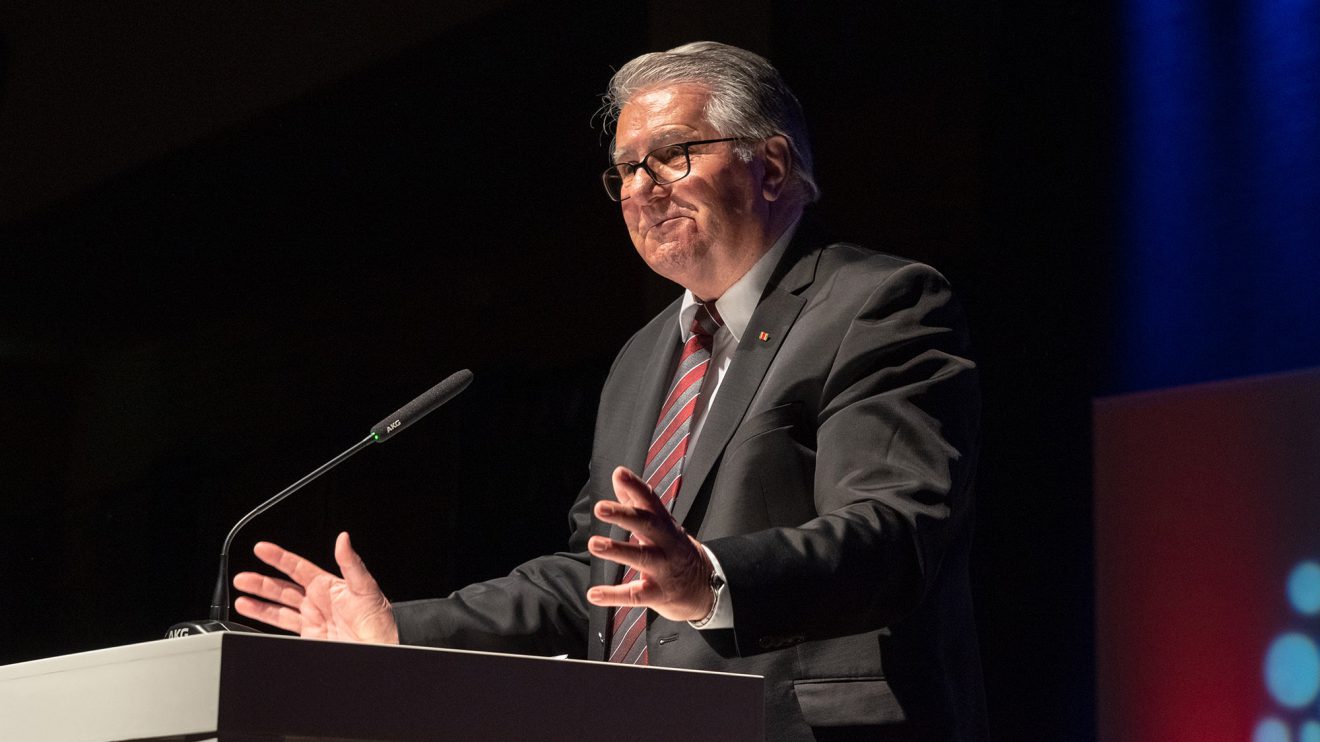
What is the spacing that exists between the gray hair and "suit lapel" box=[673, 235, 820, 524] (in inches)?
9.4

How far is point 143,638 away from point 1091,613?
7.70 ft

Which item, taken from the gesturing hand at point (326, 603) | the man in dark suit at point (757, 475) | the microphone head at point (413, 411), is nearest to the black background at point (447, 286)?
the man in dark suit at point (757, 475)

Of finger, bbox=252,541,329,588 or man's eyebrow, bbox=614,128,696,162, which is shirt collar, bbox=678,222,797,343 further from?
finger, bbox=252,541,329,588

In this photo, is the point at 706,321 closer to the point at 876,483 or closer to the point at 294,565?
the point at 876,483

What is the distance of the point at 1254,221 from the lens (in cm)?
308

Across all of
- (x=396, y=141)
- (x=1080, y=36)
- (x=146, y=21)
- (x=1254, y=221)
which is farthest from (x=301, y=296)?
(x=1254, y=221)

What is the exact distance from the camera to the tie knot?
2.25 m

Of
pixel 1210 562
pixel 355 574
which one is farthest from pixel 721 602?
pixel 1210 562

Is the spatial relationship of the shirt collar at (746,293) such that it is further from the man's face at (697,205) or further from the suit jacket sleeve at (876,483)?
the suit jacket sleeve at (876,483)

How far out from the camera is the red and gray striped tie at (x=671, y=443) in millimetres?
1953

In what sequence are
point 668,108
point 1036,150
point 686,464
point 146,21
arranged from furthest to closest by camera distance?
point 146,21 → point 1036,150 → point 668,108 → point 686,464

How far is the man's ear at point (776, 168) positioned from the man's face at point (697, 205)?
0.08ft

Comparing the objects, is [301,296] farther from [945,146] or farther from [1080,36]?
[1080,36]

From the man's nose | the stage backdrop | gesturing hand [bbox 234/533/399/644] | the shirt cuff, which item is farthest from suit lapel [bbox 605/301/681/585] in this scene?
the stage backdrop
